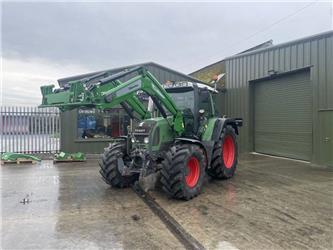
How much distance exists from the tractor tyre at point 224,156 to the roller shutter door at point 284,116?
12.8ft

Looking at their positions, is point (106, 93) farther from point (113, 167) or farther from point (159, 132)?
point (113, 167)

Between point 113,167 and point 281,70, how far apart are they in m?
7.98

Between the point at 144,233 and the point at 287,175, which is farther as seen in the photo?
the point at 287,175

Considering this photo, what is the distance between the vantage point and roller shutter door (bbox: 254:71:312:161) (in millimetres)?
10898

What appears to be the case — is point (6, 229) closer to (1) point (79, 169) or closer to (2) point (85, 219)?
(2) point (85, 219)

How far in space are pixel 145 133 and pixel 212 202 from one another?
6.32 feet

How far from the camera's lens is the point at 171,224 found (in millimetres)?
4613

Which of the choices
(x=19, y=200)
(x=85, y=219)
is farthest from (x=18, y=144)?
(x=85, y=219)

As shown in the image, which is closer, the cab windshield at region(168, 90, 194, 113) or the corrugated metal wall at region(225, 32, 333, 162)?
the cab windshield at region(168, 90, 194, 113)

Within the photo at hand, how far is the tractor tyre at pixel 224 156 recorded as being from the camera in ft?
24.2

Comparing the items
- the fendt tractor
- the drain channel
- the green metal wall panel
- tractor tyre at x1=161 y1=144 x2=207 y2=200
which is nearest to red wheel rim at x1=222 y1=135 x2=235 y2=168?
the fendt tractor

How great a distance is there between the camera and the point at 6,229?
14.6 ft

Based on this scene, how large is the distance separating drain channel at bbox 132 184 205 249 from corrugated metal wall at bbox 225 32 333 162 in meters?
6.69

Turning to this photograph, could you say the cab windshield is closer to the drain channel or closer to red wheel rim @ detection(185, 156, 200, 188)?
red wheel rim @ detection(185, 156, 200, 188)
